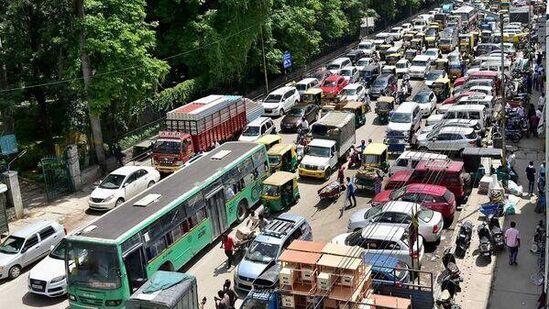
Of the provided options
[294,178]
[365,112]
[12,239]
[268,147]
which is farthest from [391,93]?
[12,239]

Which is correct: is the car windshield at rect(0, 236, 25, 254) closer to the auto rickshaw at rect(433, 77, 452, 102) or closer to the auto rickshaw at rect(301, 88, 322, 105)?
the auto rickshaw at rect(301, 88, 322, 105)

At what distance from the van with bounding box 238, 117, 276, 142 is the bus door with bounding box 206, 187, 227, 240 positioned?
1179cm

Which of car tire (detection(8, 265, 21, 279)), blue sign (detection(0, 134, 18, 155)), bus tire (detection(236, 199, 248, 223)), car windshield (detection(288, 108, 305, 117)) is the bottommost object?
car tire (detection(8, 265, 21, 279))

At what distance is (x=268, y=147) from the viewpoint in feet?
110

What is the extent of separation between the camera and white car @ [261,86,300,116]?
44.5 meters

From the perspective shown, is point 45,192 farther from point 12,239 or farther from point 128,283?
point 128,283

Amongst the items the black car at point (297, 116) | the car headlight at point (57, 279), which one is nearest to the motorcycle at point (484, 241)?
the car headlight at point (57, 279)

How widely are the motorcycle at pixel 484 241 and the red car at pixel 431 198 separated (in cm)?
175

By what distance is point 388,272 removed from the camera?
18656 millimetres

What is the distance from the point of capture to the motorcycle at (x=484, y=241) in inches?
882

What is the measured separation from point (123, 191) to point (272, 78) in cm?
2840

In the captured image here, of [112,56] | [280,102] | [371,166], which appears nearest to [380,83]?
[280,102]

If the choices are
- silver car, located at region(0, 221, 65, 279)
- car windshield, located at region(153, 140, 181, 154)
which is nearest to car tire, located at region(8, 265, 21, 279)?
silver car, located at region(0, 221, 65, 279)

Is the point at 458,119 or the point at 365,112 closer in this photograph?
the point at 458,119
